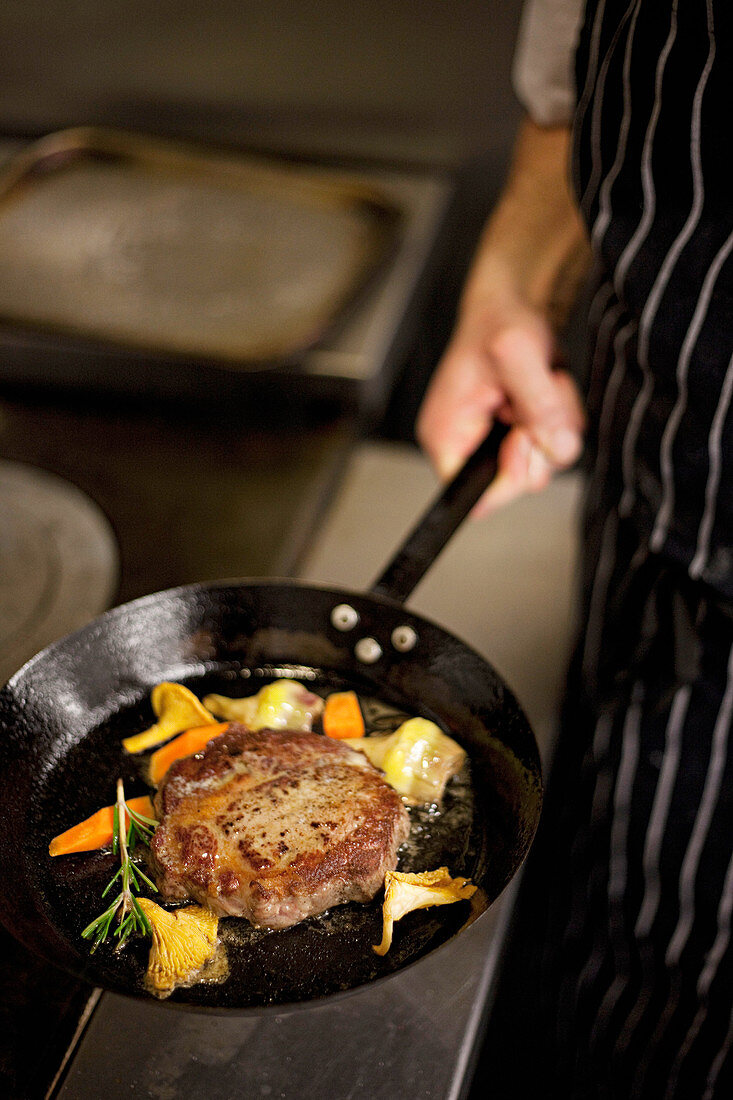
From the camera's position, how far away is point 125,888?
2.45ft

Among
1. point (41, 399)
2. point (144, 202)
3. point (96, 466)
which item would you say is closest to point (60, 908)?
point (96, 466)

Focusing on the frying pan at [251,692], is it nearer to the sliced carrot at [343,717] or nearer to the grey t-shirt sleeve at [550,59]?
the sliced carrot at [343,717]

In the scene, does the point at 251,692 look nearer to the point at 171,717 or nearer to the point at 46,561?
the point at 171,717

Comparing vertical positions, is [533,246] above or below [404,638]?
above

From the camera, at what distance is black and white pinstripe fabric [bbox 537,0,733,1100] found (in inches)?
36.5

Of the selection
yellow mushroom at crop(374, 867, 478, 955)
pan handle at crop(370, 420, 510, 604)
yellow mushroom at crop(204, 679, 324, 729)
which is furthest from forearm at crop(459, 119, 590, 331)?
yellow mushroom at crop(374, 867, 478, 955)

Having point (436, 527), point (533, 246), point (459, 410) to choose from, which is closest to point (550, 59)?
point (533, 246)

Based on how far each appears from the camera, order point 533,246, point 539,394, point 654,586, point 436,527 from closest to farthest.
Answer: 1. point 436,527
2. point 654,586
3. point 539,394
4. point 533,246

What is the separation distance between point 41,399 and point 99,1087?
1214 millimetres

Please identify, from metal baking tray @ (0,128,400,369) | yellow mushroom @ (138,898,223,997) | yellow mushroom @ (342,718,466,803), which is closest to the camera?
yellow mushroom @ (138,898,223,997)

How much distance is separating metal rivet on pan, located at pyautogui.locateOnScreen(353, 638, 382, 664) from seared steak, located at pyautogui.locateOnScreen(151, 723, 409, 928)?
14 cm

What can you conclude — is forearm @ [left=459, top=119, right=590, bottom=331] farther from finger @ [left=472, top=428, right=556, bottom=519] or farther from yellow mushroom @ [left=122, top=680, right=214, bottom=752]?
yellow mushroom @ [left=122, top=680, right=214, bottom=752]

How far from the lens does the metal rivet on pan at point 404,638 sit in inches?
38.5

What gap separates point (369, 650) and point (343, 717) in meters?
0.09
